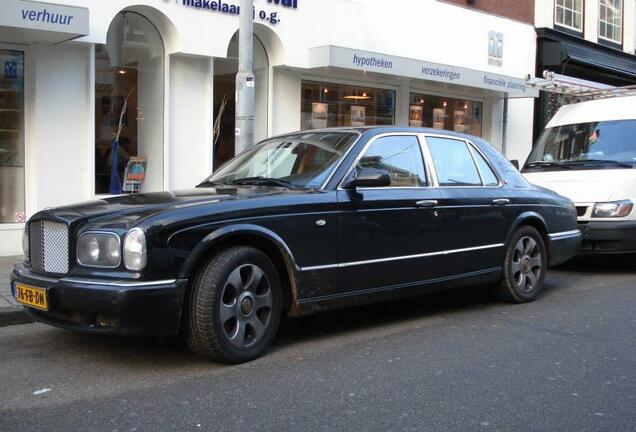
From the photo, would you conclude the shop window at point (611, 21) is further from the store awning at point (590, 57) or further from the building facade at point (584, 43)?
the store awning at point (590, 57)

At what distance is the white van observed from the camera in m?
8.68

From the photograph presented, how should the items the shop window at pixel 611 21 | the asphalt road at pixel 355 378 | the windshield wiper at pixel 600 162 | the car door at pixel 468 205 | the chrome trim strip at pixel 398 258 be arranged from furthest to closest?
the shop window at pixel 611 21 → the windshield wiper at pixel 600 162 → the car door at pixel 468 205 → the chrome trim strip at pixel 398 258 → the asphalt road at pixel 355 378

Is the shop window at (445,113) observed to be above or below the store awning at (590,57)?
below

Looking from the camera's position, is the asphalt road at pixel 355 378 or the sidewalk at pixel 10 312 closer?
the asphalt road at pixel 355 378

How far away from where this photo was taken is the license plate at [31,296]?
4586 millimetres

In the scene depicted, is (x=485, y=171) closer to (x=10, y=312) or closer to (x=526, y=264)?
(x=526, y=264)

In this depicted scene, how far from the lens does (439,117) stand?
15.8 meters

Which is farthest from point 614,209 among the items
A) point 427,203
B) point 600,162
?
point 427,203

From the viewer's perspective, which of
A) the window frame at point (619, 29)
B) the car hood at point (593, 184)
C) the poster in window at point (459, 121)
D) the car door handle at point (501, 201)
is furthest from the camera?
the window frame at point (619, 29)

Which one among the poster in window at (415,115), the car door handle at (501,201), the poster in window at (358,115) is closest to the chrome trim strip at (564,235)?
the car door handle at (501,201)

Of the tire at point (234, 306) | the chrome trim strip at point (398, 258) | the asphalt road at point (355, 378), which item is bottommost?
the asphalt road at point (355, 378)

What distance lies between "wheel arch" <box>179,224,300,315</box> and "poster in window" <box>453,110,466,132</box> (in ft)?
39.1

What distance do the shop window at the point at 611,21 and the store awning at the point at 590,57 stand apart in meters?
0.66

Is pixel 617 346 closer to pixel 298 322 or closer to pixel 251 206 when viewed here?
pixel 298 322
